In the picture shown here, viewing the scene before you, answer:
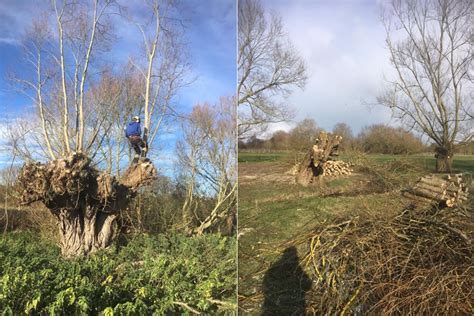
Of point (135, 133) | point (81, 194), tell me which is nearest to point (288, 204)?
point (135, 133)

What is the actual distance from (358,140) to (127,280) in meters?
2.02

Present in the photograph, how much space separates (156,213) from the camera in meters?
4.00

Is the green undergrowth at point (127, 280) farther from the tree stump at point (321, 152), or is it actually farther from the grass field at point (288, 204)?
the tree stump at point (321, 152)

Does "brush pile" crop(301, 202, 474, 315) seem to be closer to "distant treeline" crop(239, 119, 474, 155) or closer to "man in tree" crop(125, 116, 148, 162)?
"distant treeline" crop(239, 119, 474, 155)

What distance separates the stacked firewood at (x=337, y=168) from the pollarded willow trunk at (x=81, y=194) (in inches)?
96.0

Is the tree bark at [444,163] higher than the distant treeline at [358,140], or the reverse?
the distant treeline at [358,140]

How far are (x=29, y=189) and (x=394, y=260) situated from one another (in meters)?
3.57

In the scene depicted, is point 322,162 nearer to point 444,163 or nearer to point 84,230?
point 444,163

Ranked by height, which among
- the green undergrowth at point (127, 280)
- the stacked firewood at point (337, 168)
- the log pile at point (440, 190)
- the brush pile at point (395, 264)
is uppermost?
the stacked firewood at point (337, 168)

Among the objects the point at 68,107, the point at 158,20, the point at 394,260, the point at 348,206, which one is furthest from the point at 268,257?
the point at 68,107

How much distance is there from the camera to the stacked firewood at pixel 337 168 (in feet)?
4.10

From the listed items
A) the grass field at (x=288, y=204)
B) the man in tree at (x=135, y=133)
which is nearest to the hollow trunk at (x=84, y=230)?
the man in tree at (x=135, y=133)

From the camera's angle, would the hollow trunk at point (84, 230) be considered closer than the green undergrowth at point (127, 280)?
No

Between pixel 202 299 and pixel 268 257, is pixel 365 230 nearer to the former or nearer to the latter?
pixel 268 257
